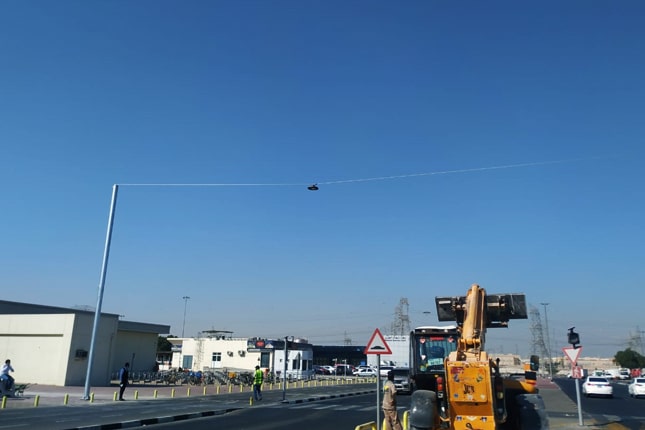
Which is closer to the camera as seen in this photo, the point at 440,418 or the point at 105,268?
the point at 440,418

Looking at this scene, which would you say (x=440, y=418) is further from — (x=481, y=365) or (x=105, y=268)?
(x=105, y=268)

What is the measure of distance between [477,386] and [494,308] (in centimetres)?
270

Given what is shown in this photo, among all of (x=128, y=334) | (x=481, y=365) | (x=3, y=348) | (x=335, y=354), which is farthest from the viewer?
(x=335, y=354)

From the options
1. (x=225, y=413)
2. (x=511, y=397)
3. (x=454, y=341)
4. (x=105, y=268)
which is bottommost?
(x=225, y=413)

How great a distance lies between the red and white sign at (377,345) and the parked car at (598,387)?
102ft

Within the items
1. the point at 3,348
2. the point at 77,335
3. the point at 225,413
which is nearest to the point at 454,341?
the point at 225,413

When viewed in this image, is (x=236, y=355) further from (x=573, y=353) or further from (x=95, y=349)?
(x=573, y=353)

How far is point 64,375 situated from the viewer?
118ft

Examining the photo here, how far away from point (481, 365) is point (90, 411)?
54.2 feet

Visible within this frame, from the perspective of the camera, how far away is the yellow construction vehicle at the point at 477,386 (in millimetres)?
9875

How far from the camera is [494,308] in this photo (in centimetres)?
1208

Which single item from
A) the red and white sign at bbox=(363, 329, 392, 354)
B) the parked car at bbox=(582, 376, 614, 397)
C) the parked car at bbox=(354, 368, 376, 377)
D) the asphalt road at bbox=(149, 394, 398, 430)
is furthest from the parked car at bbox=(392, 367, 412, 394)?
the parked car at bbox=(354, 368, 376, 377)

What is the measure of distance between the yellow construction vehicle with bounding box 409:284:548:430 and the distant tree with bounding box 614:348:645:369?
467 feet

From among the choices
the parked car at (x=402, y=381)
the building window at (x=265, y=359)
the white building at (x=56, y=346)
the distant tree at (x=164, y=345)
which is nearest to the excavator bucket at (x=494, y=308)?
the parked car at (x=402, y=381)
